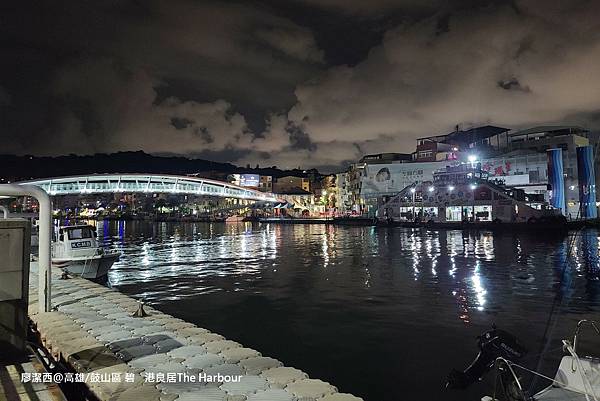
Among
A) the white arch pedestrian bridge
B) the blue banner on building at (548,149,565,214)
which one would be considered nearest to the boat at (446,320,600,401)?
the blue banner on building at (548,149,565,214)

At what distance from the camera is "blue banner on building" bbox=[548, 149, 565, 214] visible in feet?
266

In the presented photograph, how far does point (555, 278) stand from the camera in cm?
2425

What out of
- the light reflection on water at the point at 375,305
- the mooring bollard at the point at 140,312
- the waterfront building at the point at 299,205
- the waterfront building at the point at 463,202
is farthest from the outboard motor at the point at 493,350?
the waterfront building at the point at 299,205

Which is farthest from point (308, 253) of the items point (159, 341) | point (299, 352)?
point (159, 341)

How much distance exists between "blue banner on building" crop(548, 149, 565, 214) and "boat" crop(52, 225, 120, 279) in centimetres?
8749

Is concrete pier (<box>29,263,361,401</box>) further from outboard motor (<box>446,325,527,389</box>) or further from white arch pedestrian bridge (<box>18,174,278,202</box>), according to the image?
white arch pedestrian bridge (<box>18,174,278,202</box>)

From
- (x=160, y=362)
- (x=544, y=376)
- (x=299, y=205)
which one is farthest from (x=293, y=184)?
(x=544, y=376)

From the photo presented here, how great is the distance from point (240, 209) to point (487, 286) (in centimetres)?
17012

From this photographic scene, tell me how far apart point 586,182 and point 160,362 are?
94.6 meters

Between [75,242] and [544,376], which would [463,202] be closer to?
[75,242]

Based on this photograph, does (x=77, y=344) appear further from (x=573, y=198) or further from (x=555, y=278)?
(x=573, y=198)

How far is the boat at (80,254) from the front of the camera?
24109mm

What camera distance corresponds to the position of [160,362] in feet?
26.7

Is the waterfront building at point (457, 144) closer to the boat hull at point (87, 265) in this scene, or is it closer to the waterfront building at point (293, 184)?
the waterfront building at point (293, 184)
